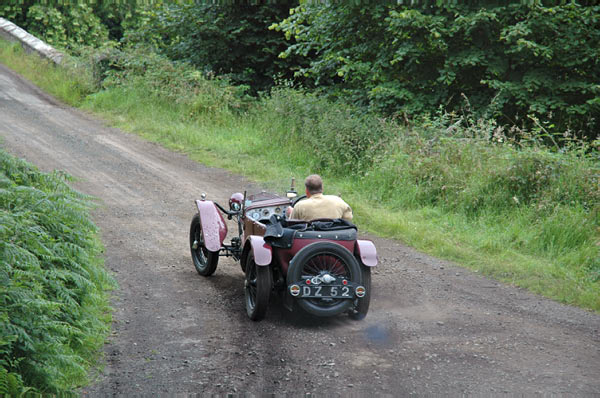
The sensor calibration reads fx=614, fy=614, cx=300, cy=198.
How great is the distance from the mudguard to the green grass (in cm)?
329

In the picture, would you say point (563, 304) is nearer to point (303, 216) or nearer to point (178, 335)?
point (303, 216)

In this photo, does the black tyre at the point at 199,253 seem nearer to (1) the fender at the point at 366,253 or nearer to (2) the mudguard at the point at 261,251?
(2) the mudguard at the point at 261,251

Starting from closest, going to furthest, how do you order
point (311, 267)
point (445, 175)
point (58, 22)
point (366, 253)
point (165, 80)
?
point (311, 267) < point (366, 253) < point (445, 175) < point (165, 80) < point (58, 22)

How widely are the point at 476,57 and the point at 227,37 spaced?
32.9ft

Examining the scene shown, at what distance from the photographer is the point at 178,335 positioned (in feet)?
19.1

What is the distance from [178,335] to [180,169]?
8043 millimetres

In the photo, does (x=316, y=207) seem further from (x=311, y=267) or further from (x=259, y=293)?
(x=259, y=293)

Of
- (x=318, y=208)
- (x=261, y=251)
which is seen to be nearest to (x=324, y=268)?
(x=261, y=251)

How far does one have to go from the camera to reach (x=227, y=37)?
66.7 feet

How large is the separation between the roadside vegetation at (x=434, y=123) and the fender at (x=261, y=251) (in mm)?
3312

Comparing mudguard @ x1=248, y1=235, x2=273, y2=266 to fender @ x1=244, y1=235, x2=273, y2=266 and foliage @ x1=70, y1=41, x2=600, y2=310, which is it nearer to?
fender @ x1=244, y1=235, x2=273, y2=266

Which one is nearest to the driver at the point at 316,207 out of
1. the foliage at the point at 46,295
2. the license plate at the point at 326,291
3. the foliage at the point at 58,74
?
the license plate at the point at 326,291

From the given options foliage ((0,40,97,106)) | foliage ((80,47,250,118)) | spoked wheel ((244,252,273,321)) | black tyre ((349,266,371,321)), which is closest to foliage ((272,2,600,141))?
foliage ((80,47,250,118))

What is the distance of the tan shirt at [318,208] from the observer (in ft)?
22.0
